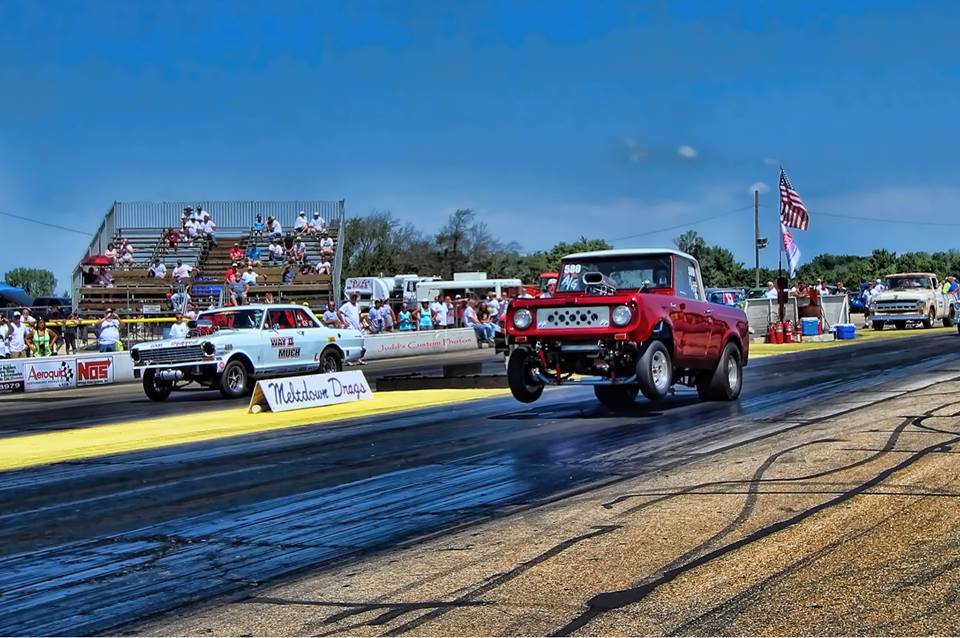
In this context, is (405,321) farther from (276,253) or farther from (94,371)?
(94,371)

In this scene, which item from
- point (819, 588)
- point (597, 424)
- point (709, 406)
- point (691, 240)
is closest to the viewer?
point (819, 588)

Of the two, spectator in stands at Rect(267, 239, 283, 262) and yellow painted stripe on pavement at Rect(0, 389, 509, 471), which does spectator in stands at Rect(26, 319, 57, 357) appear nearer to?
yellow painted stripe on pavement at Rect(0, 389, 509, 471)

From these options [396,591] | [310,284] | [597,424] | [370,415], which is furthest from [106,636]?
[310,284]

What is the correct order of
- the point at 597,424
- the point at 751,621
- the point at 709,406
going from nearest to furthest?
the point at 751,621 < the point at 597,424 < the point at 709,406

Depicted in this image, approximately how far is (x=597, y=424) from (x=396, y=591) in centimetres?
717

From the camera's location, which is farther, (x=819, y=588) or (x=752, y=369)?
(x=752, y=369)

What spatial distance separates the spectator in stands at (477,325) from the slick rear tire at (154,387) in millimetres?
18704

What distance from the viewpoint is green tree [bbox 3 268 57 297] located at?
405 feet

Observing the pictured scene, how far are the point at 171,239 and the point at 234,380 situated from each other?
23.1 meters

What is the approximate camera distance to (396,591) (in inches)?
217

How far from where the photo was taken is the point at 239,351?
65.0ft

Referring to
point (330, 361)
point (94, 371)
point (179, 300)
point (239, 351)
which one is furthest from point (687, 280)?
point (179, 300)

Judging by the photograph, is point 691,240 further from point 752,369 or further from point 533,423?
point 533,423

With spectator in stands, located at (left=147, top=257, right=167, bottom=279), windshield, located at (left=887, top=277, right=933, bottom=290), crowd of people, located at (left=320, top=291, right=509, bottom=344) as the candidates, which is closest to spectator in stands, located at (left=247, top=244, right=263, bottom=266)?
spectator in stands, located at (left=147, top=257, right=167, bottom=279)
